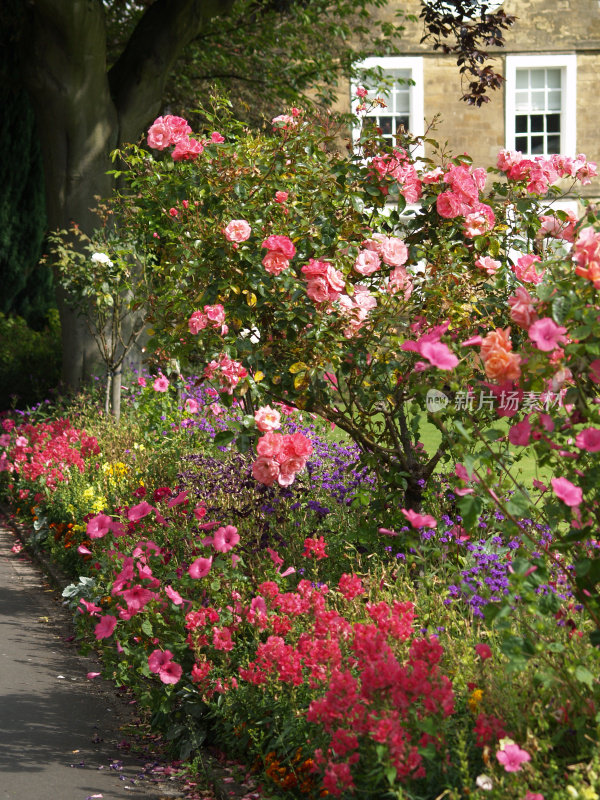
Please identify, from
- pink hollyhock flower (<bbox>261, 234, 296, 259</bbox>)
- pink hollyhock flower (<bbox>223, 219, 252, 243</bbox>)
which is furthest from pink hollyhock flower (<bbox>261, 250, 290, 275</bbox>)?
pink hollyhock flower (<bbox>223, 219, 252, 243</bbox>)

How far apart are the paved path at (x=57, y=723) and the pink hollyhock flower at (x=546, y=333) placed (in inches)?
84.3

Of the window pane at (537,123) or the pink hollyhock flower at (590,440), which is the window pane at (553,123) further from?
the pink hollyhock flower at (590,440)

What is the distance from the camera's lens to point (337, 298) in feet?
16.5

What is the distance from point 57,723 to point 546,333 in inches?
113

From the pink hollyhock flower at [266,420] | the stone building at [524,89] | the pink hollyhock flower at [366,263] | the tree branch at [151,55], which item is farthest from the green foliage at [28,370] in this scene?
the pink hollyhock flower at [266,420]

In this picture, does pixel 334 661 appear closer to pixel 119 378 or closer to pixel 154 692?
pixel 154 692

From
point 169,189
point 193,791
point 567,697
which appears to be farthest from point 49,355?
point 567,697

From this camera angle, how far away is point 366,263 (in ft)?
16.9

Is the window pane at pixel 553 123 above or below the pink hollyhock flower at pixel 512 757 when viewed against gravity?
above

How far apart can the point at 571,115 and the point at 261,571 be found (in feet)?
53.1

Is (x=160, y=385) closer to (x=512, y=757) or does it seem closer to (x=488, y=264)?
Answer: (x=488, y=264)

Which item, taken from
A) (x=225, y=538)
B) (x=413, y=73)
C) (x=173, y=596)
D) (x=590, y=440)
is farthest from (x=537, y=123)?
(x=590, y=440)

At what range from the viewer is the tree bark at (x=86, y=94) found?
11.4 m

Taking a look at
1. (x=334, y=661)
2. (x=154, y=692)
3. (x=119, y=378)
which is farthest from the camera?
(x=119, y=378)
